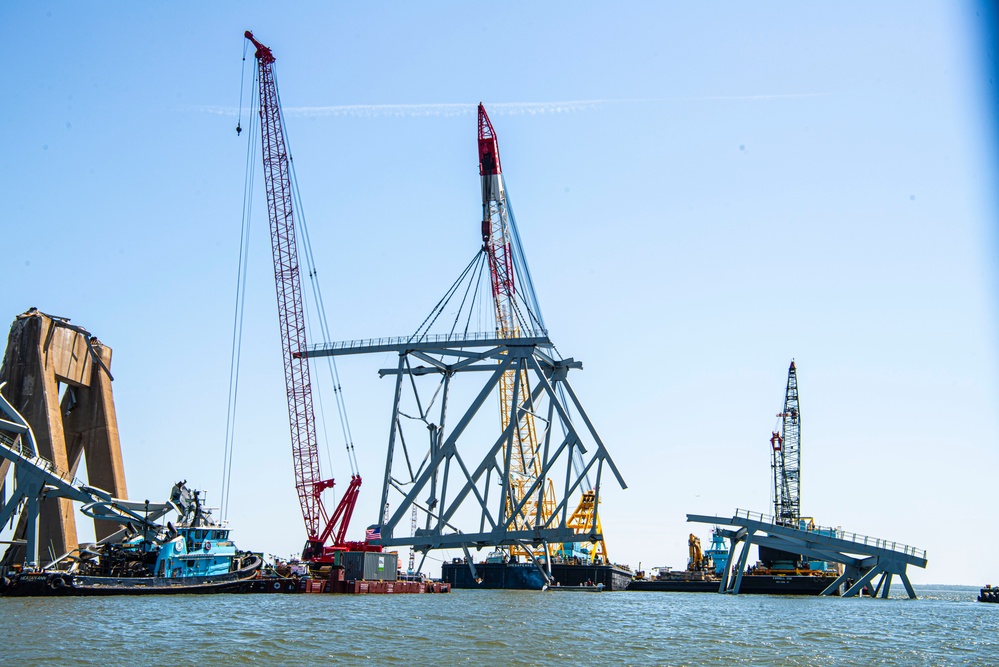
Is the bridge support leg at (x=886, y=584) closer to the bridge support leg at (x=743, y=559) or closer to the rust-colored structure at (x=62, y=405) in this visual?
the bridge support leg at (x=743, y=559)

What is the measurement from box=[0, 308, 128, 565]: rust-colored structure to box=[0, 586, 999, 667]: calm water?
58.4ft

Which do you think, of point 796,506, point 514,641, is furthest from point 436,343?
point 796,506

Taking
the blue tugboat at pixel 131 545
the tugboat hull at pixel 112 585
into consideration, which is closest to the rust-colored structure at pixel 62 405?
the blue tugboat at pixel 131 545

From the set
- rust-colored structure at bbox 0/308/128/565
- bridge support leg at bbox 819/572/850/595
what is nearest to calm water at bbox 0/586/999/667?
rust-colored structure at bbox 0/308/128/565

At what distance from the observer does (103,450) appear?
241ft

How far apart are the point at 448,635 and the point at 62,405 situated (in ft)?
172

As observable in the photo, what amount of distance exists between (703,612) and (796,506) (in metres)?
56.1

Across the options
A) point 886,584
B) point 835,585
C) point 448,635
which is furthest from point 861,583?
point 448,635

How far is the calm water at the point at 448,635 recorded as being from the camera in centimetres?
2820

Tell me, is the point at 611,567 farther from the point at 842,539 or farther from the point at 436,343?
the point at 436,343

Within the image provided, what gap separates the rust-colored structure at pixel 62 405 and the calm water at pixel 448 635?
1782 cm

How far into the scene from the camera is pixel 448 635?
3416 cm

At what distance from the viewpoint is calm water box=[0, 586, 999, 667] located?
28203 mm

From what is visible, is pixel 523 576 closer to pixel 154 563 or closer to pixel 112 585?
pixel 154 563
